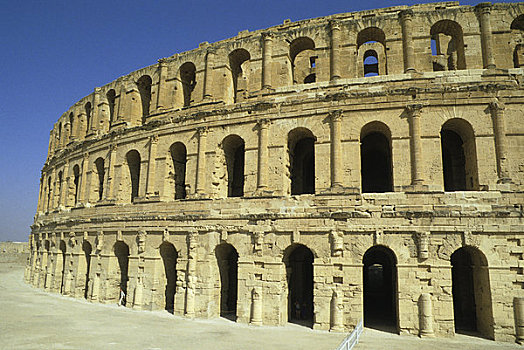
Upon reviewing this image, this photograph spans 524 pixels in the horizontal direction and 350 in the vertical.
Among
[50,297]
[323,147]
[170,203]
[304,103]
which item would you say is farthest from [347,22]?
[50,297]

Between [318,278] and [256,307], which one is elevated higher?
[318,278]

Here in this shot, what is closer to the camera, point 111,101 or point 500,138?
point 500,138

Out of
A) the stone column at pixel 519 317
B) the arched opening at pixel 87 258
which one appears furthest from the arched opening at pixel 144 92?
the stone column at pixel 519 317

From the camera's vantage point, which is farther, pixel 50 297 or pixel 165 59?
pixel 50 297

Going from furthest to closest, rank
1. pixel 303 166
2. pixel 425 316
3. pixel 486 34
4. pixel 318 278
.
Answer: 1. pixel 303 166
2. pixel 486 34
3. pixel 318 278
4. pixel 425 316

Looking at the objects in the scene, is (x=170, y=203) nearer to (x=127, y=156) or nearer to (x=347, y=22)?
(x=127, y=156)

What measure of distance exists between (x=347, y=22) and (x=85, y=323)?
16.6 meters

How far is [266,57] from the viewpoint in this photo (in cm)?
1645

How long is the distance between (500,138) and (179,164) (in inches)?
561

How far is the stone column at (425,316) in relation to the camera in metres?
12.2

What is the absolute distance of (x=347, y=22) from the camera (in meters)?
15.8

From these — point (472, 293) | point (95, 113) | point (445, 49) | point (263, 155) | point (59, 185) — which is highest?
point (445, 49)

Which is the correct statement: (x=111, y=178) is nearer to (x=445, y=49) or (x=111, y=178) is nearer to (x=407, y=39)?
(x=407, y=39)

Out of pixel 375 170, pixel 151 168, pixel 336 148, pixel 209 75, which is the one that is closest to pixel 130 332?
pixel 151 168
